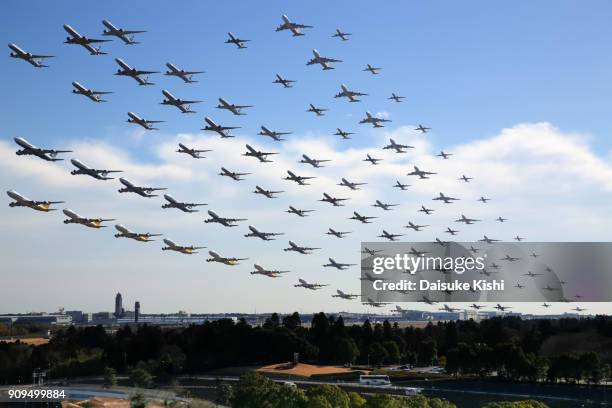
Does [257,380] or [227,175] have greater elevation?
[227,175]

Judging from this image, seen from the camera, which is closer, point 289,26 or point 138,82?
point 138,82

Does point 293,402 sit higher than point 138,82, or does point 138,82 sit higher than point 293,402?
point 138,82

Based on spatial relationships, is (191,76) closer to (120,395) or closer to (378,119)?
(378,119)

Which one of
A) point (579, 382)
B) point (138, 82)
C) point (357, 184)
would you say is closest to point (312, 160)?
point (357, 184)

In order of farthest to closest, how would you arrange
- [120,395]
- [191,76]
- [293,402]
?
[120,395], [191,76], [293,402]

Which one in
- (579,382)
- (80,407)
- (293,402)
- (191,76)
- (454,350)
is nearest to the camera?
(293,402)

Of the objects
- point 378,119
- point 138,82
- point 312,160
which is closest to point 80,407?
point 138,82

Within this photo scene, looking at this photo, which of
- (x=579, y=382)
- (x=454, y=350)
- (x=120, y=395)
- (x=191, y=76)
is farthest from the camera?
(x=454, y=350)

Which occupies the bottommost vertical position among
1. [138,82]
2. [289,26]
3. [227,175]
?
[227,175]

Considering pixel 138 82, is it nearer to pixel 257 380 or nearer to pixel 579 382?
pixel 257 380
